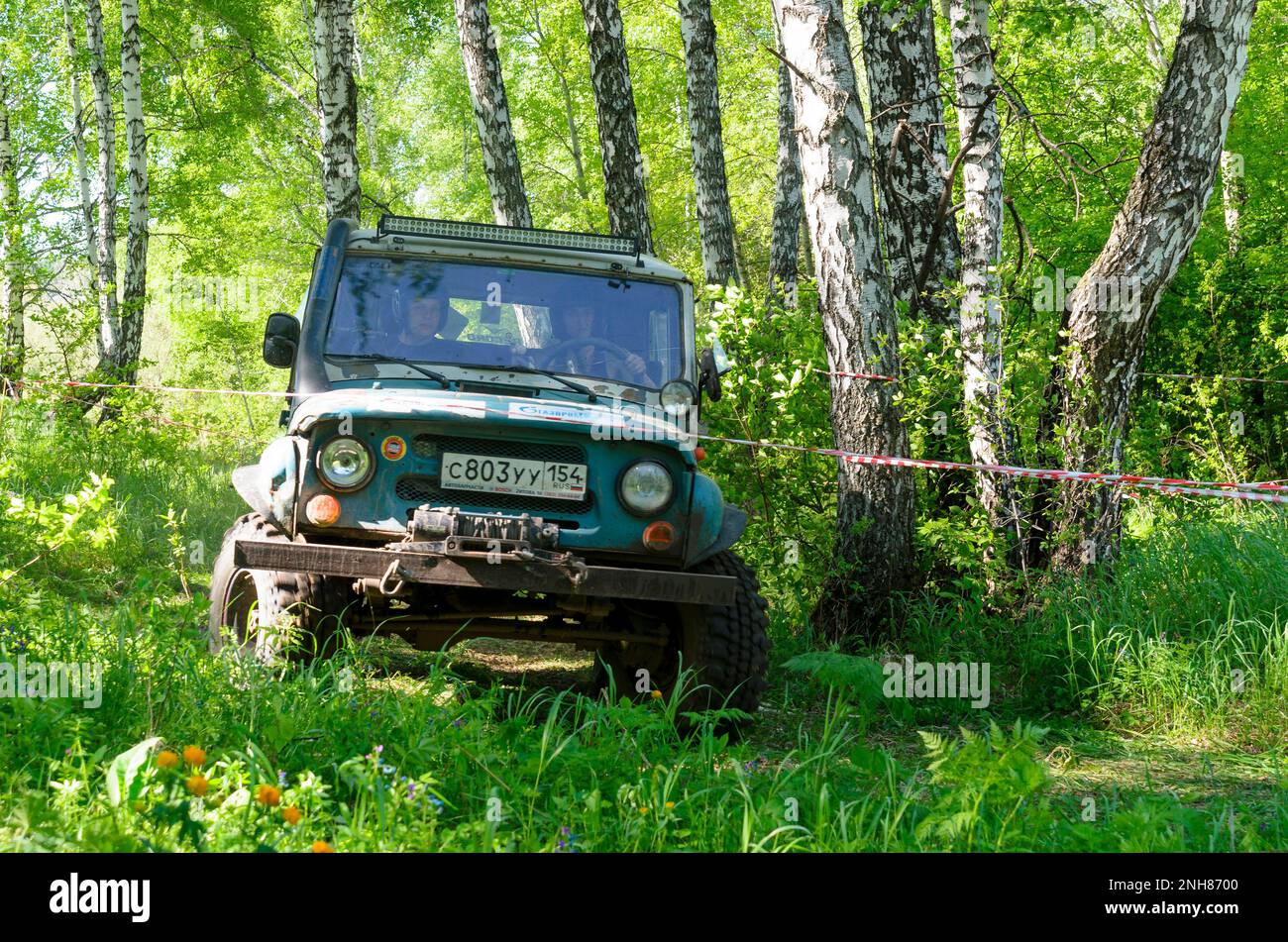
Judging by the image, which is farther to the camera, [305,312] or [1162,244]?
[1162,244]

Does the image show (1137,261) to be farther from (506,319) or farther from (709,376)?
(506,319)

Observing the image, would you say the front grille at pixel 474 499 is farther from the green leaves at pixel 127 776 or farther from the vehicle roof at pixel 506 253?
the green leaves at pixel 127 776

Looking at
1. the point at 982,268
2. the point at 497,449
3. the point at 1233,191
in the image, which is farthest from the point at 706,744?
the point at 1233,191

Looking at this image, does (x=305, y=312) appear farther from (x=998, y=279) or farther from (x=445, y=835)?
(x=998, y=279)

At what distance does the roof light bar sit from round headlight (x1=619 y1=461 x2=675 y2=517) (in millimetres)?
Result: 1541

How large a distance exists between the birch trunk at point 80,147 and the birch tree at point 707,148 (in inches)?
334

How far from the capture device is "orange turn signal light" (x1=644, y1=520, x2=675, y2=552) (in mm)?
4988

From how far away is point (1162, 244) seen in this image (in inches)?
258

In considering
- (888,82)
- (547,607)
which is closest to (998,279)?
(888,82)

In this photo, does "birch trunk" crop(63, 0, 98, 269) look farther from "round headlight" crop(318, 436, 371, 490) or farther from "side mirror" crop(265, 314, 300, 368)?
"round headlight" crop(318, 436, 371, 490)

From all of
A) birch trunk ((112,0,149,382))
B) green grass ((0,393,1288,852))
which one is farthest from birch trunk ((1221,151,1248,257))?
birch trunk ((112,0,149,382))

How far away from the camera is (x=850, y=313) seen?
6930 millimetres

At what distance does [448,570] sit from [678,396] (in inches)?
68.0

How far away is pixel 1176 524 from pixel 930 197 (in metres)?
2.62
